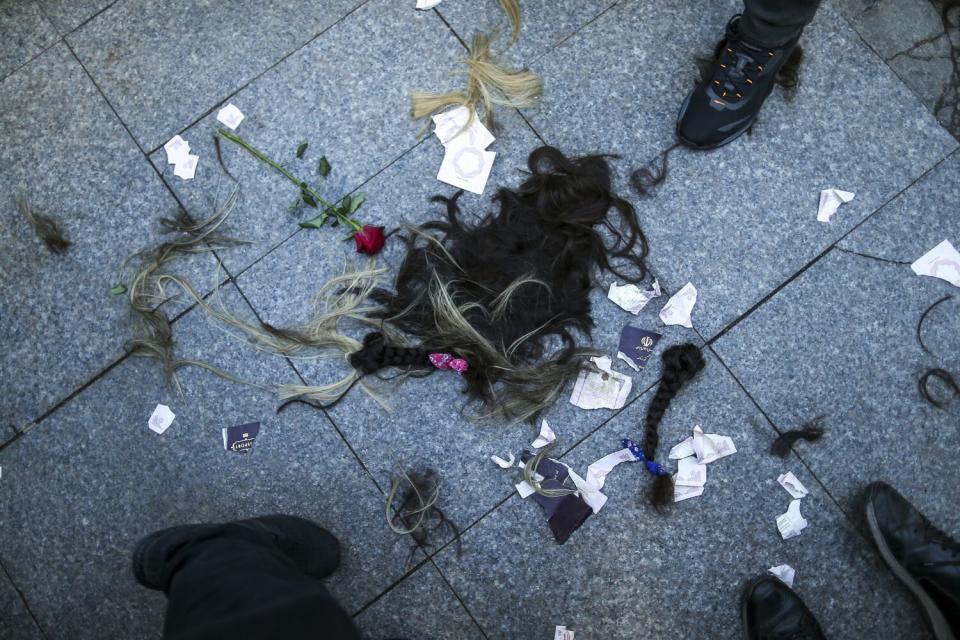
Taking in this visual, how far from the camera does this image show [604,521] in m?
2.70

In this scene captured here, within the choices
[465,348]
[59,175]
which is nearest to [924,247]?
[465,348]

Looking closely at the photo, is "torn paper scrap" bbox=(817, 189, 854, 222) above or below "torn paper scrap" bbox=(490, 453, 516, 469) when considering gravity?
above

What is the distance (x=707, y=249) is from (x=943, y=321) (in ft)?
3.33

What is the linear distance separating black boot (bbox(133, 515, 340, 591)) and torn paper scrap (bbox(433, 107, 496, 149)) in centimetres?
167

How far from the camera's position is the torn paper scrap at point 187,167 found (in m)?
2.91

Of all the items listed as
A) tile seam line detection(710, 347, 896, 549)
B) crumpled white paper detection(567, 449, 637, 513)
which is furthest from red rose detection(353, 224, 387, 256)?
tile seam line detection(710, 347, 896, 549)

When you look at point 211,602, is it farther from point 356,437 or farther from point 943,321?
point 943,321

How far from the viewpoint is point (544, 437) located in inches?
107

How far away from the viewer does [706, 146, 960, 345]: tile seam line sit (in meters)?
2.79

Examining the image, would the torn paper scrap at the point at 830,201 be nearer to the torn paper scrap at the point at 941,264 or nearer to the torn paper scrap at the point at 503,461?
the torn paper scrap at the point at 941,264

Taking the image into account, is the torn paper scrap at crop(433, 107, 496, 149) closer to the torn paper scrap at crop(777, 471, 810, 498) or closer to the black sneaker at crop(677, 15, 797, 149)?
the black sneaker at crop(677, 15, 797, 149)

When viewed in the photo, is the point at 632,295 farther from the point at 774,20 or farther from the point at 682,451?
the point at 774,20

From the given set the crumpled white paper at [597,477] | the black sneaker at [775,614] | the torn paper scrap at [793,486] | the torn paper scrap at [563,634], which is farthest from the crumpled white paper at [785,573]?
the torn paper scrap at [563,634]

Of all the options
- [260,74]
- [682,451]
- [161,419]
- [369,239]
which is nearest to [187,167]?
[260,74]
